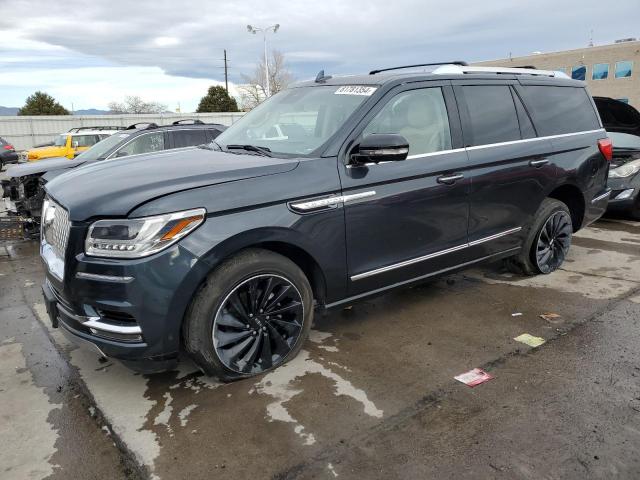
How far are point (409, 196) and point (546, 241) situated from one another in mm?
2145

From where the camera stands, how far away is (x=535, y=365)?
10.9ft

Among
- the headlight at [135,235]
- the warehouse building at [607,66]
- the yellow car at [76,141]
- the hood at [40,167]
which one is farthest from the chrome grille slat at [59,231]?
the warehouse building at [607,66]

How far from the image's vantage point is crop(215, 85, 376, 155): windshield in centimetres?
354

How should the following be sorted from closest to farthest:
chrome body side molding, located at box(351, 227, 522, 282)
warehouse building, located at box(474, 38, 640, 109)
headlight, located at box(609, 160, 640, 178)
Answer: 1. chrome body side molding, located at box(351, 227, 522, 282)
2. headlight, located at box(609, 160, 640, 178)
3. warehouse building, located at box(474, 38, 640, 109)

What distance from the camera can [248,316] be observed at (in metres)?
3.08

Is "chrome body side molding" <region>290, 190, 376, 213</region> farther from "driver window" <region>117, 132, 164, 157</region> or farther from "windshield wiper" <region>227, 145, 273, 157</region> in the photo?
"driver window" <region>117, 132, 164, 157</region>

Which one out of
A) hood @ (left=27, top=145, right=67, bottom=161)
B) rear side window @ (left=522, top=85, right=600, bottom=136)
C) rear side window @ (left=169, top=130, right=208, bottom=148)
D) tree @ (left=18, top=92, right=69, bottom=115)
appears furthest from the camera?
tree @ (left=18, top=92, right=69, bottom=115)

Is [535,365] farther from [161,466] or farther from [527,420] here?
[161,466]

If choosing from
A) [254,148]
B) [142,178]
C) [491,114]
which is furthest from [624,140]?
[142,178]

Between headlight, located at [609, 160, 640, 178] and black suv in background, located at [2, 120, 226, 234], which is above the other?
black suv in background, located at [2, 120, 226, 234]

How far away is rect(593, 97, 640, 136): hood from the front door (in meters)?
5.17

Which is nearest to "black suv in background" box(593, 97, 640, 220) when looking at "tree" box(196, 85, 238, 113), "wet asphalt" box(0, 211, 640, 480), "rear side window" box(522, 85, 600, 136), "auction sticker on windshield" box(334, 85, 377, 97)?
"rear side window" box(522, 85, 600, 136)

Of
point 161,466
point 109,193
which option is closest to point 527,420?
point 161,466

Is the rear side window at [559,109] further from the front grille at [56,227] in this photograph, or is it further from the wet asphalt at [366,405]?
the front grille at [56,227]
